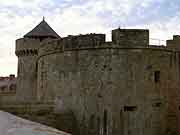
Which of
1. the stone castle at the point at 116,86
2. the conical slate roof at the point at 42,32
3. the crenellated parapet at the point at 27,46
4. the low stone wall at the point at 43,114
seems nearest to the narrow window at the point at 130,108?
the stone castle at the point at 116,86

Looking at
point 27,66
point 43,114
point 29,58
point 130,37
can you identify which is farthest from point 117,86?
point 27,66

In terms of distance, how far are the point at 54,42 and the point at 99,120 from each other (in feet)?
12.5

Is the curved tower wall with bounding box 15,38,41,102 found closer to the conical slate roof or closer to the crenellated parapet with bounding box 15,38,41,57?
the crenellated parapet with bounding box 15,38,41,57

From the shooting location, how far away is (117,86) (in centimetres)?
1391

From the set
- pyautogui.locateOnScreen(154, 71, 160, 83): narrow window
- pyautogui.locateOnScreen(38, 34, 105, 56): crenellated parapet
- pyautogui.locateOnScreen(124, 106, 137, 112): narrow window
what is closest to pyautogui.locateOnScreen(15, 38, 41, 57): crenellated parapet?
pyautogui.locateOnScreen(38, 34, 105, 56): crenellated parapet

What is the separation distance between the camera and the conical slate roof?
2280 cm

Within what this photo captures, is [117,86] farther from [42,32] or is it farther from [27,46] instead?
[42,32]

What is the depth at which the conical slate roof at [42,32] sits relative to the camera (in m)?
22.8

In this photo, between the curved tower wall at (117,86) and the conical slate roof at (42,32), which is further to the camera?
the conical slate roof at (42,32)

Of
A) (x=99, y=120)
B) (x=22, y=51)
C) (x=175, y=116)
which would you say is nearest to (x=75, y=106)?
(x=99, y=120)

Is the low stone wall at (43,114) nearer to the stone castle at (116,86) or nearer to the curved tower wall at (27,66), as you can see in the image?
the stone castle at (116,86)

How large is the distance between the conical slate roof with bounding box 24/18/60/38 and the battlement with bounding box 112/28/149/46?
942 cm

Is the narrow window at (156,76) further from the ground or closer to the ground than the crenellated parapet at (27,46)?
closer to the ground

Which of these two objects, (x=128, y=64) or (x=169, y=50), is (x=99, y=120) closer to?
(x=128, y=64)
